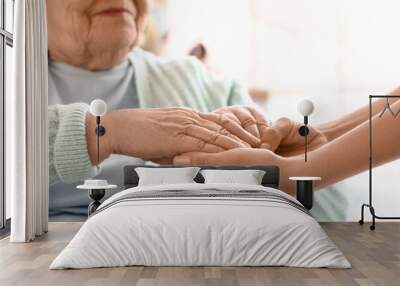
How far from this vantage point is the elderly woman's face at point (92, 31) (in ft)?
23.3

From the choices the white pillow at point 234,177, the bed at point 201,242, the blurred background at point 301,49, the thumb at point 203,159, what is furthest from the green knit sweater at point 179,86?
Answer: the bed at point 201,242

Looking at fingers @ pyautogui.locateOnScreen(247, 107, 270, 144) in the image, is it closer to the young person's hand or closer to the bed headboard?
the young person's hand

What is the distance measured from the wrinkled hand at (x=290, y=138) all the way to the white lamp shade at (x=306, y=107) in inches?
10.3

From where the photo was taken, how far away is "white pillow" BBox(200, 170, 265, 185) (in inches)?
254

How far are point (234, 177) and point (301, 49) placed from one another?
1.89 metres

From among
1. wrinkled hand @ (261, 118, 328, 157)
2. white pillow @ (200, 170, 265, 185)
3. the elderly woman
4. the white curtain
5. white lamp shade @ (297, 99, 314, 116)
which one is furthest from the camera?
wrinkled hand @ (261, 118, 328, 157)

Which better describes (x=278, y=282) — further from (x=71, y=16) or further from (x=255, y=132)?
(x=71, y=16)

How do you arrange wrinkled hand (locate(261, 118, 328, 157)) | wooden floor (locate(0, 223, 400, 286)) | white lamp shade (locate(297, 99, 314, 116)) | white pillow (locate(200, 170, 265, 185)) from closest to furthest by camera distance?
wooden floor (locate(0, 223, 400, 286)) < white pillow (locate(200, 170, 265, 185)) < white lamp shade (locate(297, 99, 314, 116)) < wrinkled hand (locate(261, 118, 328, 157))

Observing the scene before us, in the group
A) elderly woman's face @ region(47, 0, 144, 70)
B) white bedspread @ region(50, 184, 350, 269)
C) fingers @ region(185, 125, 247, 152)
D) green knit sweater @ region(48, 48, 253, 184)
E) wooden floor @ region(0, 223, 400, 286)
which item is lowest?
wooden floor @ region(0, 223, 400, 286)

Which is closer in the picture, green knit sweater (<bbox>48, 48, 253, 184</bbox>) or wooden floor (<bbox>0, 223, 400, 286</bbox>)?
wooden floor (<bbox>0, 223, 400, 286</bbox>)

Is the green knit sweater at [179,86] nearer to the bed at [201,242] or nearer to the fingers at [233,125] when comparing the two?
the fingers at [233,125]

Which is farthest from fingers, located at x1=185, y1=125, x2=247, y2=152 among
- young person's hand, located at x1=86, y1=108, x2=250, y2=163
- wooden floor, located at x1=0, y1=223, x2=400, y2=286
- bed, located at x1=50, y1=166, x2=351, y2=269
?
bed, located at x1=50, y1=166, x2=351, y2=269

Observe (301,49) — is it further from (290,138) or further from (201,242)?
(201,242)

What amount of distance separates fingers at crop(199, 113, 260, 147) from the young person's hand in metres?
0.01
